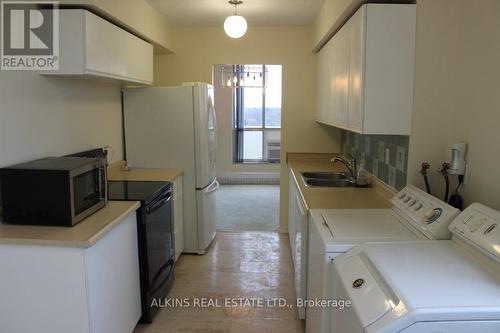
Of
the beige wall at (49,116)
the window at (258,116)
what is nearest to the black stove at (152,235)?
the beige wall at (49,116)

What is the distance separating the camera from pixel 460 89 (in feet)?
6.77

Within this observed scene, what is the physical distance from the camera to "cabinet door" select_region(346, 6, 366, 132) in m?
2.20

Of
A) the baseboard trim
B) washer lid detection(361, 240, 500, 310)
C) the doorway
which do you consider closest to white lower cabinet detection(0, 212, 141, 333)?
washer lid detection(361, 240, 500, 310)

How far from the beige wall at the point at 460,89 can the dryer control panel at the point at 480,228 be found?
0.71ft

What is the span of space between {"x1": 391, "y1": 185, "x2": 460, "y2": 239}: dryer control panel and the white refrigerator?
2091 millimetres

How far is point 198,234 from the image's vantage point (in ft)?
12.7

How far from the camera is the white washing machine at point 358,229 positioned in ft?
5.71

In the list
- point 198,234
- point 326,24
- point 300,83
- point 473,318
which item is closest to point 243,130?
point 300,83

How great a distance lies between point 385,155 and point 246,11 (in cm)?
196

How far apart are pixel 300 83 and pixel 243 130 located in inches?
126

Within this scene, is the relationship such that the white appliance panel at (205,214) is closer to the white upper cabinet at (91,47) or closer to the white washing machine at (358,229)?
the white upper cabinet at (91,47)

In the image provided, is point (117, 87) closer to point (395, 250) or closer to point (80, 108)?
point (80, 108)

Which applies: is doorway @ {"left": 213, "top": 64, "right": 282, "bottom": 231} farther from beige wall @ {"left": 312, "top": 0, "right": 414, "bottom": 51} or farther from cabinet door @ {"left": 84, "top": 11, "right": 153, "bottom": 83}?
cabinet door @ {"left": 84, "top": 11, "right": 153, "bottom": 83}

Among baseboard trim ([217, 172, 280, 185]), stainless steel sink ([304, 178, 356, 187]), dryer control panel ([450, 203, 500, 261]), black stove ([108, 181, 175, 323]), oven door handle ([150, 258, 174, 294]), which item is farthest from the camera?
baseboard trim ([217, 172, 280, 185])
